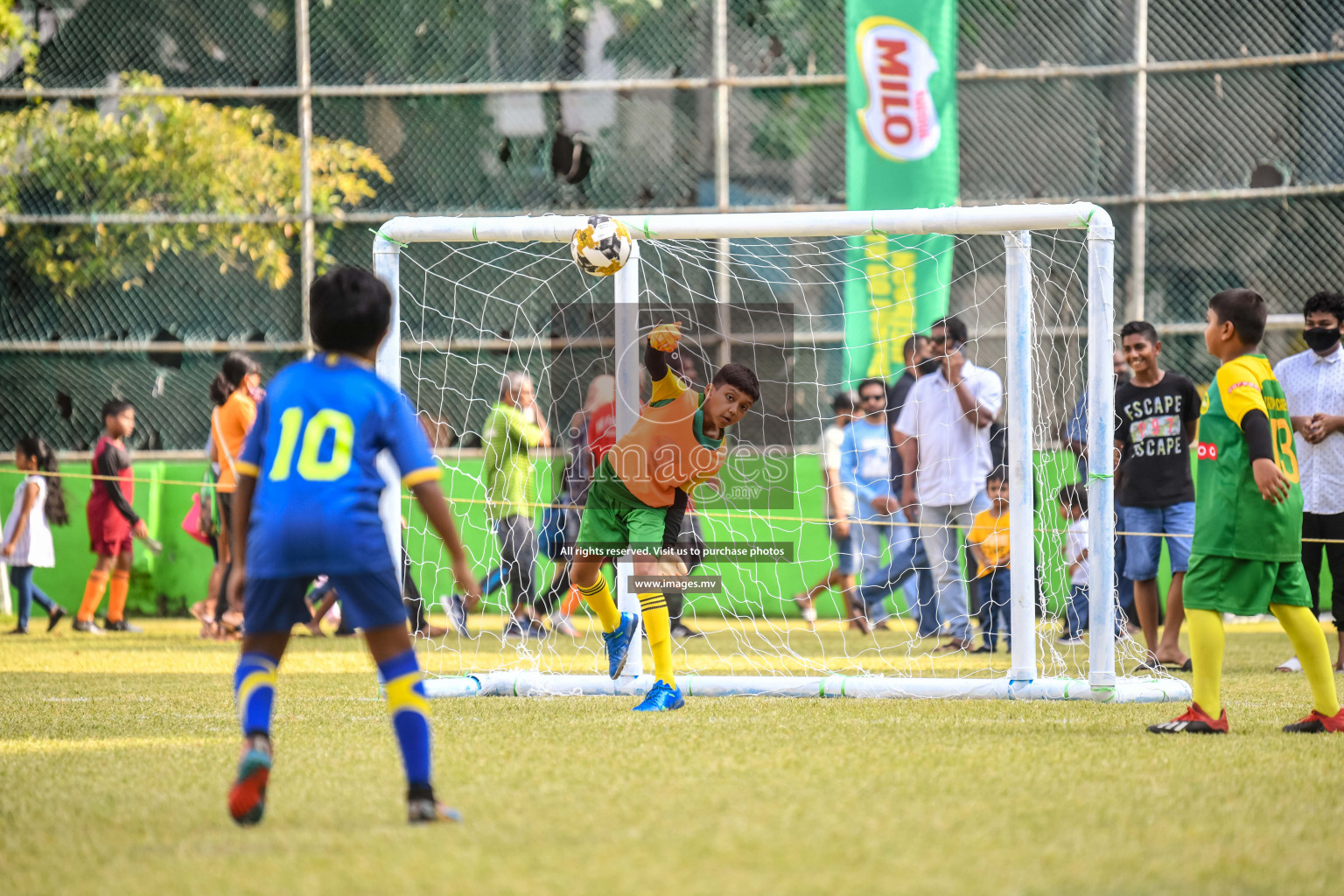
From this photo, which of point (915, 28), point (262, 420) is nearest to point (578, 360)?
point (915, 28)

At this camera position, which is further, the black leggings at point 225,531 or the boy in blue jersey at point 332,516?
the black leggings at point 225,531

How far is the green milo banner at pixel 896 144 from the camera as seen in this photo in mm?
11180

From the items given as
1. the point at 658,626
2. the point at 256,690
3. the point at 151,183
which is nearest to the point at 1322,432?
the point at 658,626

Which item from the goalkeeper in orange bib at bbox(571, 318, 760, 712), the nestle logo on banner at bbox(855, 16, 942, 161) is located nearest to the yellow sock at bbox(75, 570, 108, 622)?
the goalkeeper in orange bib at bbox(571, 318, 760, 712)

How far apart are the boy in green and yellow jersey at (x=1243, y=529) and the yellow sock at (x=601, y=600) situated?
2442 mm

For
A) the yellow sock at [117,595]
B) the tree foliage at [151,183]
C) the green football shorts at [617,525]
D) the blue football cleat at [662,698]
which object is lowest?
the yellow sock at [117,595]

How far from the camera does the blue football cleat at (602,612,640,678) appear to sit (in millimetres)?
6332

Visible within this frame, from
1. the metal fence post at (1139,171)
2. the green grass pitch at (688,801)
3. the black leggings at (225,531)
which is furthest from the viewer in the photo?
the metal fence post at (1139,171)

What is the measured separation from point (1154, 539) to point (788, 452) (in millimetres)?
4800

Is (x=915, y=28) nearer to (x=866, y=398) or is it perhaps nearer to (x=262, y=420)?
(x=866, y=398)

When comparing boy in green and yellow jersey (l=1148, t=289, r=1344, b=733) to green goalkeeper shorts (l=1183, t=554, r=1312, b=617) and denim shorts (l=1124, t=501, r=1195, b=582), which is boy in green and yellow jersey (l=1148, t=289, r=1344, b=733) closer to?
green goalkeeper shorts (l=1183, t=554, r=1312, b=617)

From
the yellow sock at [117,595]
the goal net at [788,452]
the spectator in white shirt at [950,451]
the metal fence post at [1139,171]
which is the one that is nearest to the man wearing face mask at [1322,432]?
the goal net at [788,452]

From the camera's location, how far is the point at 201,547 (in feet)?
39.4

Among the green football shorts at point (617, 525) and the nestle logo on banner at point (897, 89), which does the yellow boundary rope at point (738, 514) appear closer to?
the green football shorts at point (617, 525)
